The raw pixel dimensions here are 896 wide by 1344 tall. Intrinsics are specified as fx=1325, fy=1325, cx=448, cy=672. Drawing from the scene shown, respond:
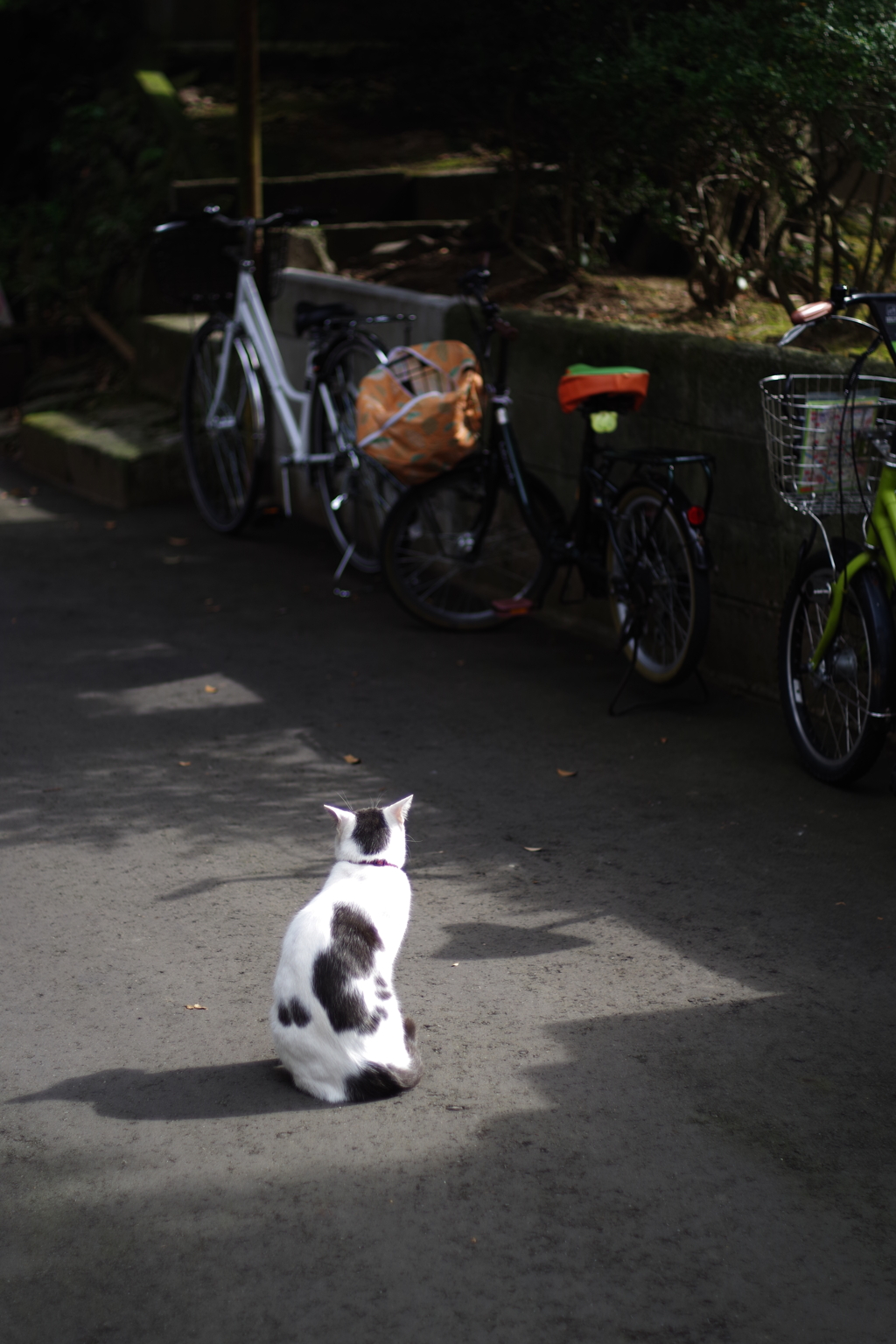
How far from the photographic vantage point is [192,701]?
5594 millimetres

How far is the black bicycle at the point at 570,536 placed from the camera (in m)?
5.31

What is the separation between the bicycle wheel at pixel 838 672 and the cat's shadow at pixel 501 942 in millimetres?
1264

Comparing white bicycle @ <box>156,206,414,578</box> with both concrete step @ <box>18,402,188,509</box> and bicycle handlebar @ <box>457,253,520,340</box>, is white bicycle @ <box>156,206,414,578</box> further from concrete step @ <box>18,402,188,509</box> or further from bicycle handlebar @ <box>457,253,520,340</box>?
bicycle handlebar @ <box>457,253,520,340</box>

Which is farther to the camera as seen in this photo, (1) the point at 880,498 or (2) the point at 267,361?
(2) the point at 267,361

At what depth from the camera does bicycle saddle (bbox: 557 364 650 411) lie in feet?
17.7

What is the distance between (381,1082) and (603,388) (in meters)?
3.32

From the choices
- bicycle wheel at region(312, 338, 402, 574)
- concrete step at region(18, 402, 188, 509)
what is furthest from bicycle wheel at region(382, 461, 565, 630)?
concrete step at region(18, 402, 188, 509)

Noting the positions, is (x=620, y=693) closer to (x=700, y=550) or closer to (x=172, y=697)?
(x=700, y=550)

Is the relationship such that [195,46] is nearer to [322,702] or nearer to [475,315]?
[475,315]

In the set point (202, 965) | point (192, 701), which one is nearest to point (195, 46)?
point (192, 701)

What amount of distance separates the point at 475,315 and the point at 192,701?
249 cm

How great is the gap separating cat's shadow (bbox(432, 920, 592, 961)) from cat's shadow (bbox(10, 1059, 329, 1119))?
70 centimetres

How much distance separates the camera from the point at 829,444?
14.4ft

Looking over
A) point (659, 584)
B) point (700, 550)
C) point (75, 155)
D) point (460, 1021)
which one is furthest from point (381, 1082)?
point (75, 155)
